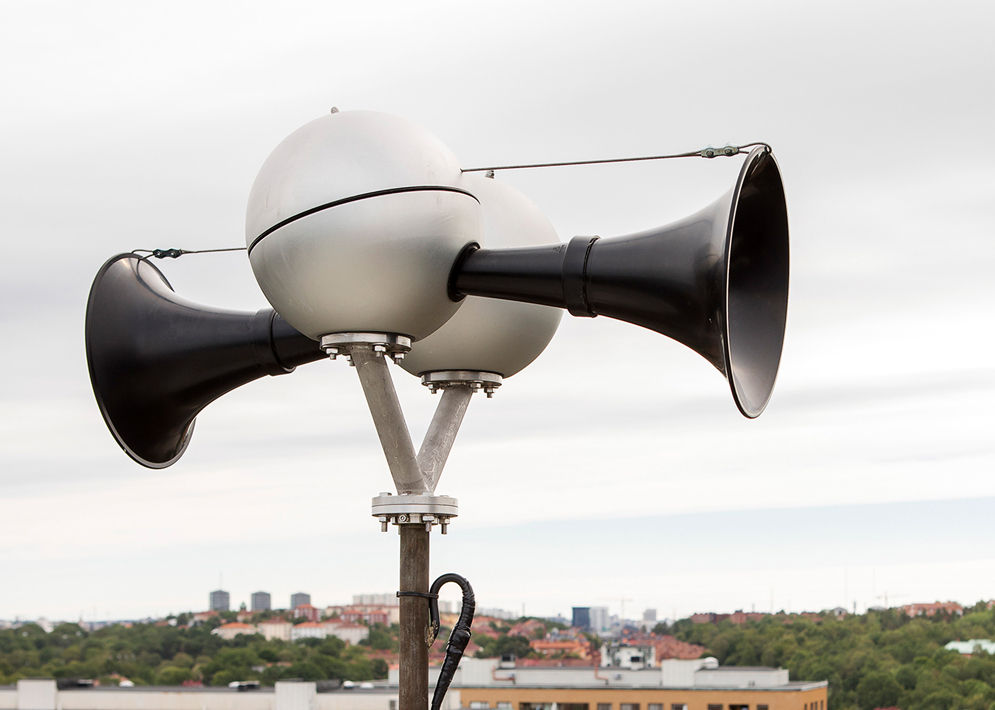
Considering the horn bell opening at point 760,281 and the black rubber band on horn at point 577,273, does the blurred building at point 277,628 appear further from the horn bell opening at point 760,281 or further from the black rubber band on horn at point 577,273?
the black rubber band on horn at point 577,273

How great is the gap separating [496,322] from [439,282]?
1.35 meters

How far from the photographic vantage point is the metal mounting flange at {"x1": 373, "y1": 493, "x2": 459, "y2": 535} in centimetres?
1004

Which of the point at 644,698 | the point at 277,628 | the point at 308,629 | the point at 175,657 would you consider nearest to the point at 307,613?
the point at 277,628

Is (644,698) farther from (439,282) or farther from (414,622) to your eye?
(439,282)

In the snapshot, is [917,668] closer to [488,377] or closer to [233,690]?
[233,690]

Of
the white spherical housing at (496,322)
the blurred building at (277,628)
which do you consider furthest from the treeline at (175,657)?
the white spherical housing at (496,322)

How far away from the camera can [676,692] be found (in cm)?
6297

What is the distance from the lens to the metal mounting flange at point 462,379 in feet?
35.8

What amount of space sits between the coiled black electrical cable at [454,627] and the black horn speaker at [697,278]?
8.07 feet

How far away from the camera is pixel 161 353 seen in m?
11.4

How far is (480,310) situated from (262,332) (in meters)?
2.10

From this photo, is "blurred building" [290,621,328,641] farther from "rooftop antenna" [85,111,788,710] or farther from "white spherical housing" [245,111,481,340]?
"white spherical housing" [245,111,481,340]

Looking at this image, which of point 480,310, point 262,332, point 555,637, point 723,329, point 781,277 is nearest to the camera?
point 723,329

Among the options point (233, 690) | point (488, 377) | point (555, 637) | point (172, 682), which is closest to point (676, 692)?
point (233, 690)
